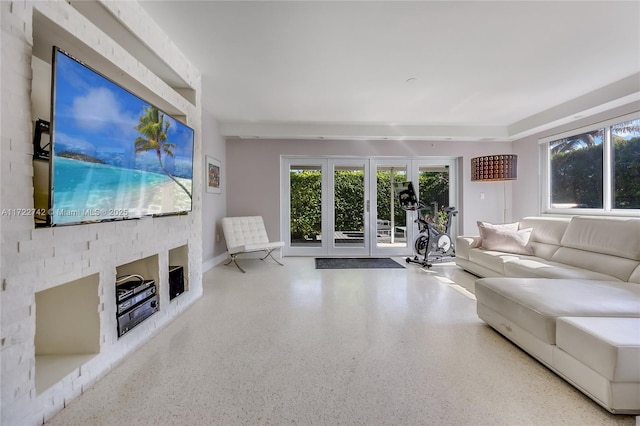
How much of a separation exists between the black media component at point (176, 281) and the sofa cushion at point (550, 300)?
2.81m

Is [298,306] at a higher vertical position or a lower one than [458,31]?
lower

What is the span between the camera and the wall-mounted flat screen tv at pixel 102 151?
127cm

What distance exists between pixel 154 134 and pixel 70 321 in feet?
4.50

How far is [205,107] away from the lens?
4004 mm

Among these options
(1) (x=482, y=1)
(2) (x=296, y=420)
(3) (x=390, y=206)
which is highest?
(1) (x=482, y=1)

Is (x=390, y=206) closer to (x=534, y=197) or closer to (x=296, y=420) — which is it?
(x=534, y=197)

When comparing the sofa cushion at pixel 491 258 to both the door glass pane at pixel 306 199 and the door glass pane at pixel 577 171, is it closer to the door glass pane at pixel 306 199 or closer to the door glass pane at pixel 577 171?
the door glass pane at pixel 577 171

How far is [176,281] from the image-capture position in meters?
2.50

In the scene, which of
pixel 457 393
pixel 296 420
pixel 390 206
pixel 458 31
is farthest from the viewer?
pixel 390 206

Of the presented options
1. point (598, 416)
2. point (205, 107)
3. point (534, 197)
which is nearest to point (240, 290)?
point (205, 107)

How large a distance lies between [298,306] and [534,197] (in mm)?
4628

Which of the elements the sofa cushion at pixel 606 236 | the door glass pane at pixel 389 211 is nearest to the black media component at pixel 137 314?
the door glass pane at pixel 389 211

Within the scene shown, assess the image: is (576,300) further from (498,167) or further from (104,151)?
(104,151)

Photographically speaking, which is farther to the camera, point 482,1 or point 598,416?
point 482,1
